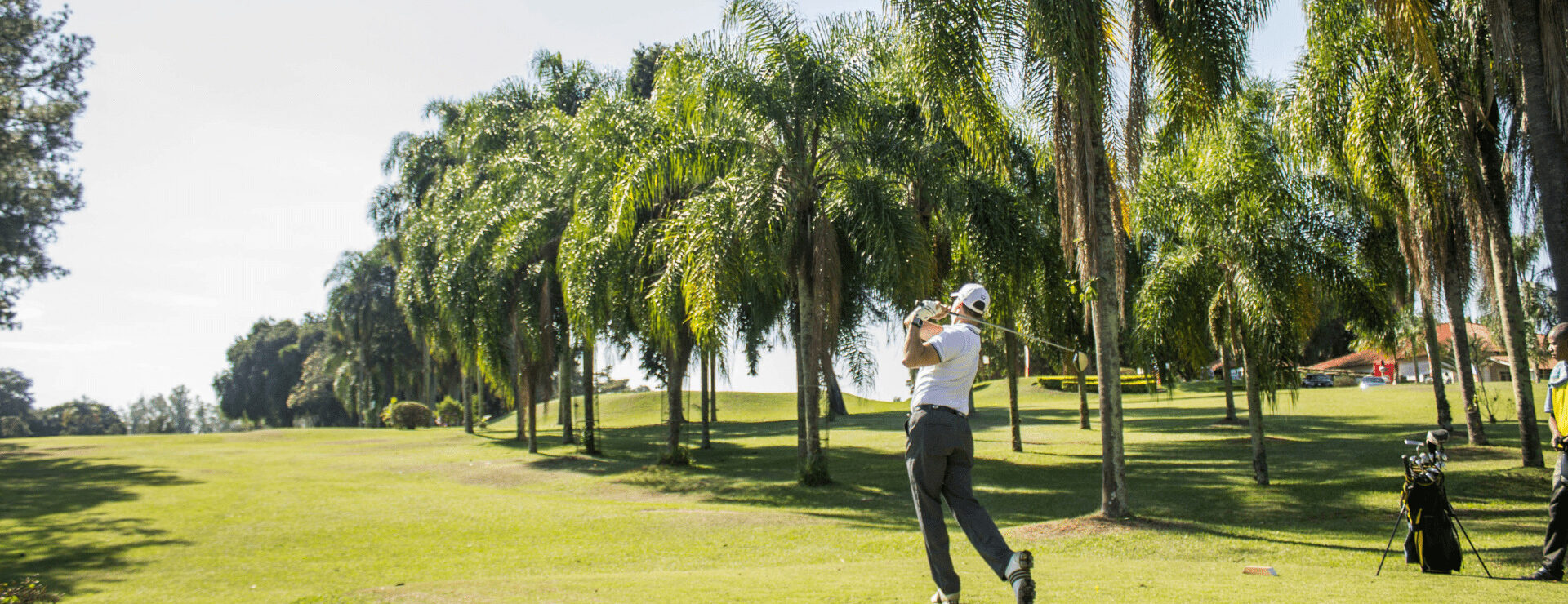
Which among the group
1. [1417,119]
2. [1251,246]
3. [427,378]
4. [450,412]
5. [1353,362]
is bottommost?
[450,412]

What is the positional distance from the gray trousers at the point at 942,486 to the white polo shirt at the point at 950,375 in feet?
0.24

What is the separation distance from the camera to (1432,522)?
25.4 ft

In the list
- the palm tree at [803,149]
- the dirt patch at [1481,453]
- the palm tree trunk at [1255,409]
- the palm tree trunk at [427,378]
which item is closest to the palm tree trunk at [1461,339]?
the dirt patch at [1481,453]

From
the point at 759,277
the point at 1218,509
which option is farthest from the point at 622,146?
the point at 1218,509

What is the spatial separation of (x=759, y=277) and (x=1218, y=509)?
26.2 feet

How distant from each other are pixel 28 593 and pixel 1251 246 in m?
15.0

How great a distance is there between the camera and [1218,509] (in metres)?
13.4

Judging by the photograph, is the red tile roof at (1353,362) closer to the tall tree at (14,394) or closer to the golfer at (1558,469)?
the golfer at (1558,469)

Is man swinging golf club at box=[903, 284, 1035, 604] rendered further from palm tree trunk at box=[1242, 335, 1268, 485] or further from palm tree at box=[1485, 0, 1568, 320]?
palm tree trunk at box=[1242, 335, 1268, 485]

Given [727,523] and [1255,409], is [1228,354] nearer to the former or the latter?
[1255,409]

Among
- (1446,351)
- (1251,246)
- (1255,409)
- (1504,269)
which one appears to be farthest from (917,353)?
(1446,351)

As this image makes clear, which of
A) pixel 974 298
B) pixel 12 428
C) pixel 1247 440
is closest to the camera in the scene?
pixel 974 298

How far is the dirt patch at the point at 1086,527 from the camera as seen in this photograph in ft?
36.9

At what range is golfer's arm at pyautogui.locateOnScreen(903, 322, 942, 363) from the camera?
523 centimetres
